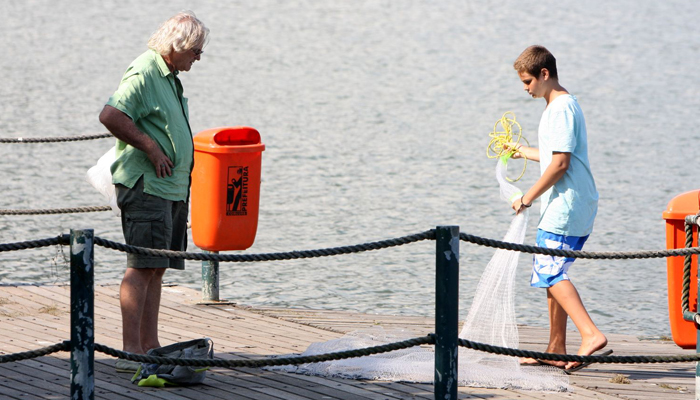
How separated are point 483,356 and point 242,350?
1259 millimetres

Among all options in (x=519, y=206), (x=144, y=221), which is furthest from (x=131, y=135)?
(x=519, y=206)

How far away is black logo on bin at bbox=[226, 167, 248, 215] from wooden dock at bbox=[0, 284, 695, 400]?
65 cm

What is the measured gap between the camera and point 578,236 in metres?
5.74

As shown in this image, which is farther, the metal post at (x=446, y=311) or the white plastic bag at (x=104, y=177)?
the white plastic bag at (x=104, y=177)

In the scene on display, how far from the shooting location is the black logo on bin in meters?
6.84

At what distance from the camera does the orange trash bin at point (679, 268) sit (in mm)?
5438

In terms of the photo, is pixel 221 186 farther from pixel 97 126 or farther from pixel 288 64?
pixel 288 64

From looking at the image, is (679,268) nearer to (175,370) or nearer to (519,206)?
(519,206)

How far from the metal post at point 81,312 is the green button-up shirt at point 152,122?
976mm

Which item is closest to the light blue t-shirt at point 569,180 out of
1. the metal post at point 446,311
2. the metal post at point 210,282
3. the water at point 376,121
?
the metal post at point 446,311

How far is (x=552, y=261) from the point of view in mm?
5742

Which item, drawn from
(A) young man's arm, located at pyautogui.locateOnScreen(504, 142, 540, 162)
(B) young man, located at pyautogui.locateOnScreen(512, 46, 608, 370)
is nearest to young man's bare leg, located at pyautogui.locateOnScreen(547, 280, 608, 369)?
(B) young man, located at pyautogui.locateOnScreen(512, 46, 608, 370)

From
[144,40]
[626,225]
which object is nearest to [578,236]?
[626,225]

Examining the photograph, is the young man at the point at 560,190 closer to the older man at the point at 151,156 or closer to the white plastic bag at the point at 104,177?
the older man at the point at 151,156
